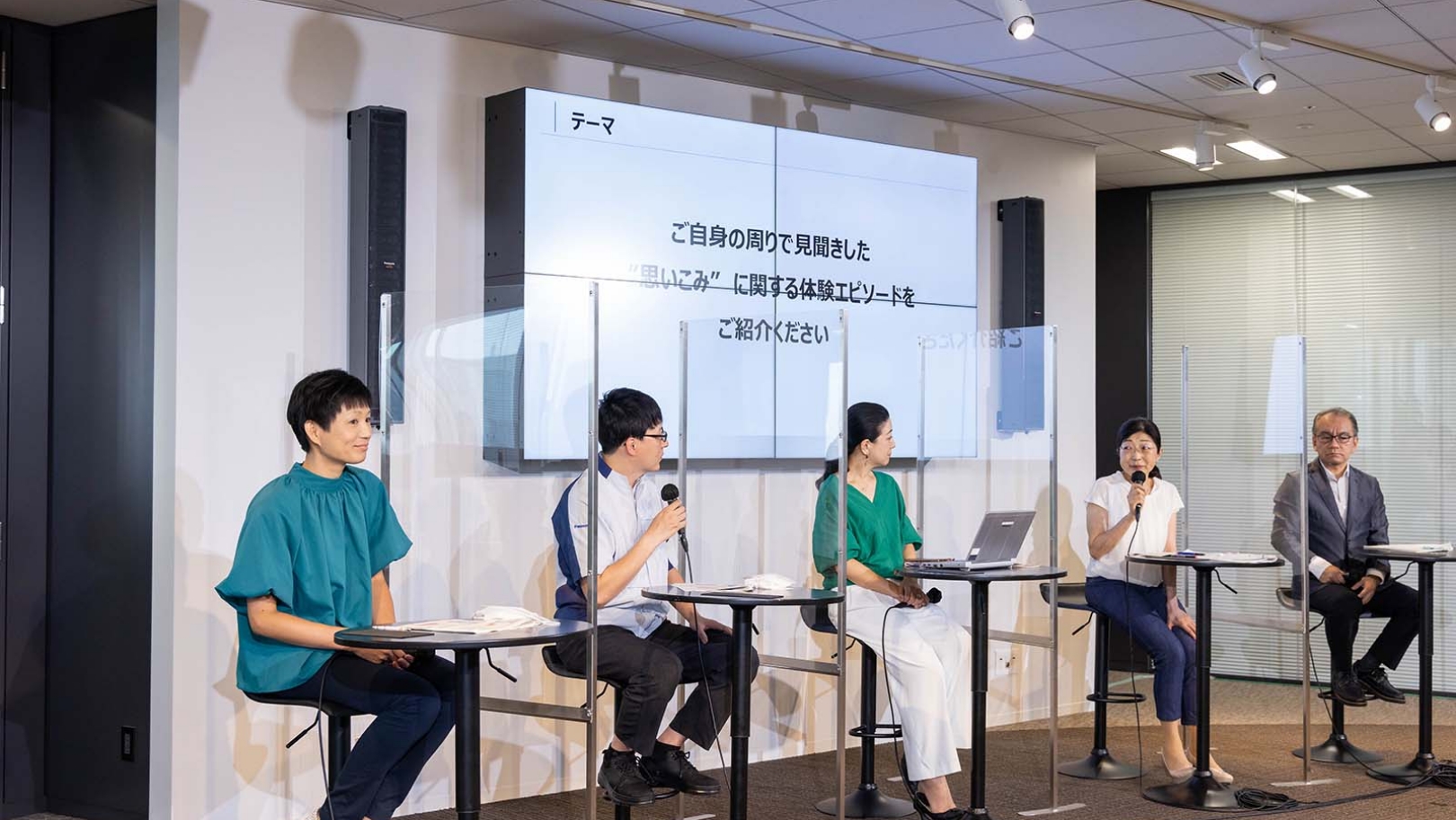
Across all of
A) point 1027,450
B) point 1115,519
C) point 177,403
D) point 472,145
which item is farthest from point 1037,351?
point 177,403

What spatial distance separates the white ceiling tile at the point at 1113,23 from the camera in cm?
538

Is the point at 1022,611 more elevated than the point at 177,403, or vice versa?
the point at 177,403

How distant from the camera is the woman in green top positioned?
16.3 ft

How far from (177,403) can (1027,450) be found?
2.83 meters

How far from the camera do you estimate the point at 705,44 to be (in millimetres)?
5770

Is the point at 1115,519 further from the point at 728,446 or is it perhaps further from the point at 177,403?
the point at 177,403

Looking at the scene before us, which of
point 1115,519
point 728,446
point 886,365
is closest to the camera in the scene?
point 728,446

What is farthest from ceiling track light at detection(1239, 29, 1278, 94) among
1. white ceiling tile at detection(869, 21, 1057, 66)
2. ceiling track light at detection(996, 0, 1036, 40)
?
ceiling track light at detection(996, 0, 1036, 40)

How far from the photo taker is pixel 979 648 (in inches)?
193

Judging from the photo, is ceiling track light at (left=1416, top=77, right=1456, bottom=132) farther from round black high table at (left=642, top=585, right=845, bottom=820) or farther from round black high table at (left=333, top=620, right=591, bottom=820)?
round black high table at (left=333, top=620, right=591, bottom=820)

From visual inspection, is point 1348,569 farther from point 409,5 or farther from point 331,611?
point 331,611

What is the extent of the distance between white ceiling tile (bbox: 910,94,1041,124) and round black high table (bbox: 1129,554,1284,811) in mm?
2271

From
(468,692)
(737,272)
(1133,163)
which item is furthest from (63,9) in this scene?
(1133,163)

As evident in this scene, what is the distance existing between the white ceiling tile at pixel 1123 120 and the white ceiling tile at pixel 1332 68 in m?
0.79
